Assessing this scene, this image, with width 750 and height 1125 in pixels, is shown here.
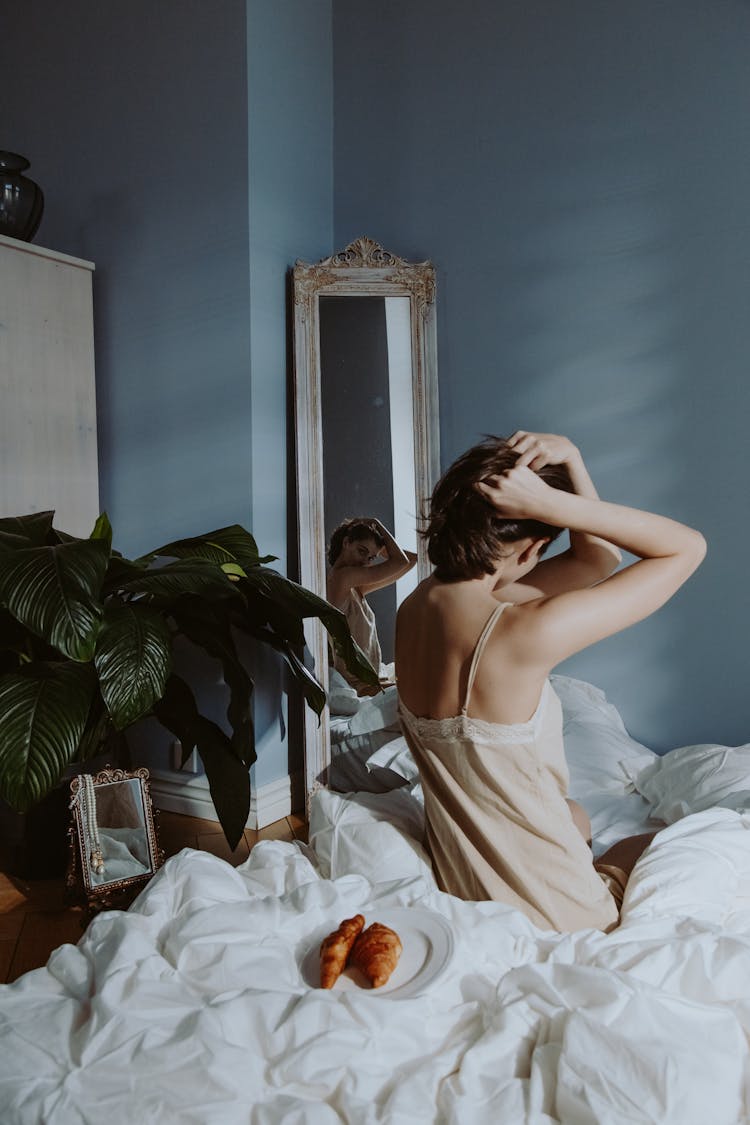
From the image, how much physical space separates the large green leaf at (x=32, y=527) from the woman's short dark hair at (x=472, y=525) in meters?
1.07

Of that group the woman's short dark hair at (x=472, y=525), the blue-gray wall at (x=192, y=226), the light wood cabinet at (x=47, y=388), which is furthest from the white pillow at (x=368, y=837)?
the light wood cabinet at (x=47, y=388)

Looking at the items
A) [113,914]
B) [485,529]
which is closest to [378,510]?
[485,529]

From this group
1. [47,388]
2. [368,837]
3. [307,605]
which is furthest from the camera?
[47,388]

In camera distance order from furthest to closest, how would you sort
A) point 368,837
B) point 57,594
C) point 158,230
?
point 158,230 < point 57,594 < point 368,837

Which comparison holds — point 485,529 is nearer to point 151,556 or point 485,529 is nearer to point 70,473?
point 151,556

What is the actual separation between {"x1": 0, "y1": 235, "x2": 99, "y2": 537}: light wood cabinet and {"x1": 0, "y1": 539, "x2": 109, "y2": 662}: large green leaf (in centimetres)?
89

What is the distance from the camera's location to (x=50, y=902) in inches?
91.7

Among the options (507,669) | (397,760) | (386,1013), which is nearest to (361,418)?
(397,760)

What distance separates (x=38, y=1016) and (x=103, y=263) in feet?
8.30

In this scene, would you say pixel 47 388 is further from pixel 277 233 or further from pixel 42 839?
pixel 42 839

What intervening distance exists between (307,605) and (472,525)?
0.94m

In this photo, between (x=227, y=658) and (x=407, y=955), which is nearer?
(x=407, y=955)

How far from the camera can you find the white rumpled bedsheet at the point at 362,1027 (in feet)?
2.98

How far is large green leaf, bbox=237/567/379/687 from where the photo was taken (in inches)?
90.9
